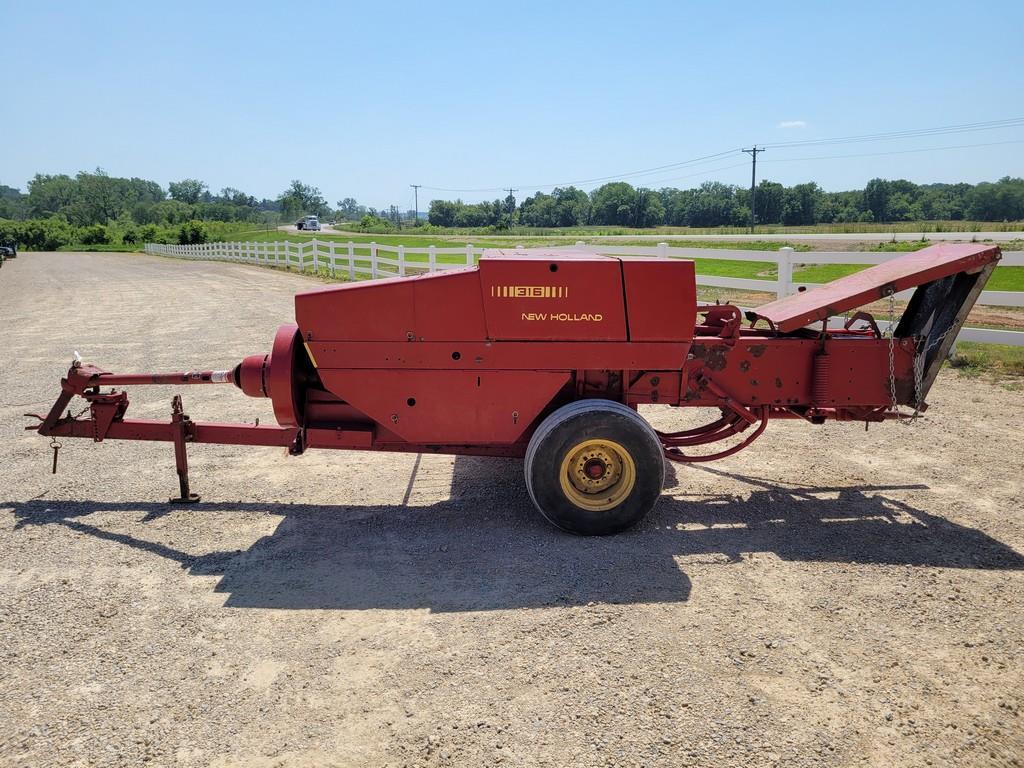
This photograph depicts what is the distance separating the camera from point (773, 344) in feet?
15.2

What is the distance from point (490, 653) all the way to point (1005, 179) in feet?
321

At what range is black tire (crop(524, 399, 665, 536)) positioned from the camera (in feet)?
13.5

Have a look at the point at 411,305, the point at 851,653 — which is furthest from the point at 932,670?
the point at 411,305

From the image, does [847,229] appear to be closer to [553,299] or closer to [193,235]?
[553,299]

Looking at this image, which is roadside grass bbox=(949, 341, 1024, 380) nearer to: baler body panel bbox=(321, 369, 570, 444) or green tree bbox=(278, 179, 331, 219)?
baler body panel bbox=(321, 369, 570, 444)

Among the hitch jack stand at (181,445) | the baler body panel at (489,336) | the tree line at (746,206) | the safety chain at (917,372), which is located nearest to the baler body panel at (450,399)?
the baler body panel at (489,336)

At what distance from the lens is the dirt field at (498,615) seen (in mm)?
2600

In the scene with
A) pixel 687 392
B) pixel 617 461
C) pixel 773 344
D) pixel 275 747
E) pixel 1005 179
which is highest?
pixel 1005 179

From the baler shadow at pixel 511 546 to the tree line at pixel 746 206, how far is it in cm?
7088

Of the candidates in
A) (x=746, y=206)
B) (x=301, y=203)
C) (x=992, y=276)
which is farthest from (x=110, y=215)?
(x=992, y=276)

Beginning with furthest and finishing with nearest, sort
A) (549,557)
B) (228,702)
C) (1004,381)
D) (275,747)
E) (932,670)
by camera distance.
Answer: (1004,381) → (549,557) → (932,670) → (228,702) → (275,747)

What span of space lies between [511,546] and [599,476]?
0.66 meters

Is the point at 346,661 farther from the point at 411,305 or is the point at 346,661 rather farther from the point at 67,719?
→ the point at 411,305

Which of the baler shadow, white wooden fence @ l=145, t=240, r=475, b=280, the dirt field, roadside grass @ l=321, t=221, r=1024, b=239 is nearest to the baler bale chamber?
the baler shadow
